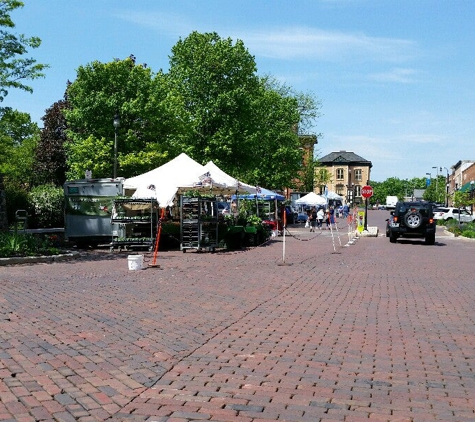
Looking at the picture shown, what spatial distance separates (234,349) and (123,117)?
130 feet

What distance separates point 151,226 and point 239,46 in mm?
29285

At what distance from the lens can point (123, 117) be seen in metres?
44.8

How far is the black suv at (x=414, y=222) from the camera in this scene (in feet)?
94.1

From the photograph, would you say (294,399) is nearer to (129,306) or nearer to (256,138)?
(129,306)

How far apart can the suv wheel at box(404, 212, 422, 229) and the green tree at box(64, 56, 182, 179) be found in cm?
1985

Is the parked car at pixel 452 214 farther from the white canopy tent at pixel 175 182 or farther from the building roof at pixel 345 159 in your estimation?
the building roof at pixel 345 159

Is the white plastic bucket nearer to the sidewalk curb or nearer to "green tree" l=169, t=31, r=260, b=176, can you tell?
the sidewalk curb

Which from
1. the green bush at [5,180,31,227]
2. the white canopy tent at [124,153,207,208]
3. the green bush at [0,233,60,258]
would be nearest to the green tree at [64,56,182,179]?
the green bush at [5,180,31,227]

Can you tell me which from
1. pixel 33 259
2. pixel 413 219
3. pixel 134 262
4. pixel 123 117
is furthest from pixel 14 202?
pixel 134 262

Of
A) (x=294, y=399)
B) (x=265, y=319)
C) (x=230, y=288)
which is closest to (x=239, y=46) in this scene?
(x=230, y=288)

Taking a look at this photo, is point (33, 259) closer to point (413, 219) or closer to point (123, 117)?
point (413, 219)

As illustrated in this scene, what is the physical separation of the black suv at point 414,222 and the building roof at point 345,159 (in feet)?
418

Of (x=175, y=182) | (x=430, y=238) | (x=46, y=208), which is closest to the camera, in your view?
(x=175, y=182)

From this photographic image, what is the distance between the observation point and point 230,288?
39.6 ft
